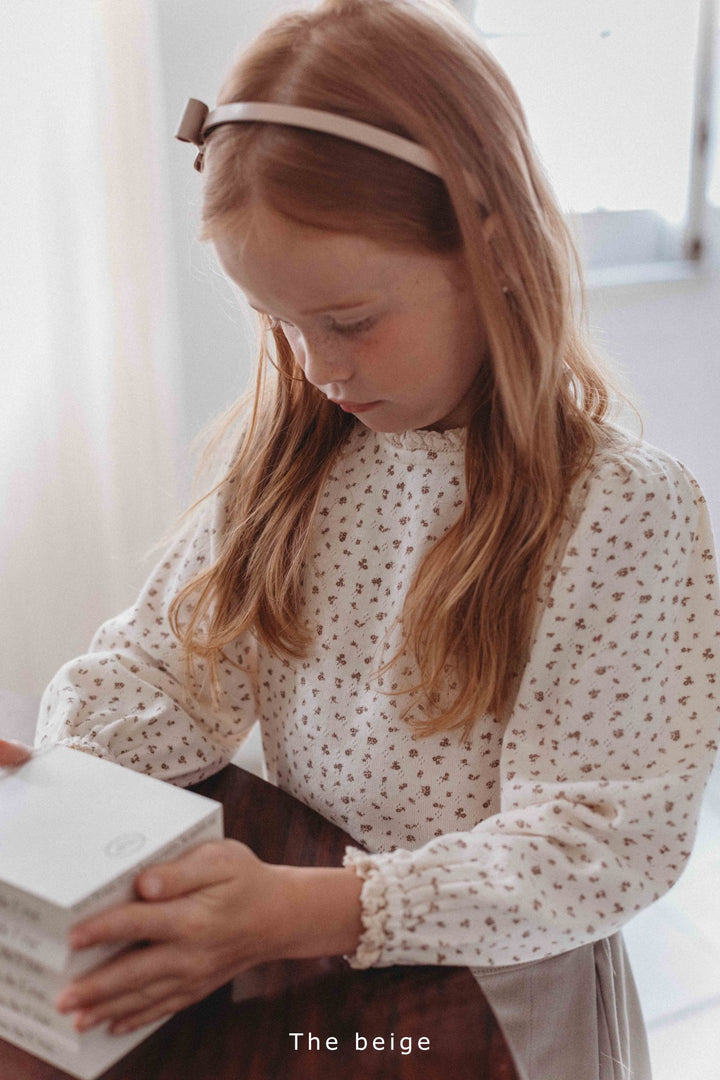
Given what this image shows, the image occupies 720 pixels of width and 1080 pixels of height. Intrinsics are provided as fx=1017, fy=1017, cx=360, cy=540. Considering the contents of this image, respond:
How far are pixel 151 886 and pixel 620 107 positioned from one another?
2.06 metres

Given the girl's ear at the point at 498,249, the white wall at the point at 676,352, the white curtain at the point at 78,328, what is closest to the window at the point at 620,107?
the white wall at the point at 676,352

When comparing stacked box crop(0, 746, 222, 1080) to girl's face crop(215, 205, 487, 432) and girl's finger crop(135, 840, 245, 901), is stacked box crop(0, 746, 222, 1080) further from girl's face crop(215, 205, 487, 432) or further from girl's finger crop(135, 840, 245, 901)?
girl's face crop(215, 205, 487, 432)

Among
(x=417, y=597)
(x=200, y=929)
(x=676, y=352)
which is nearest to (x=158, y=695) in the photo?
(x=417, y=597)

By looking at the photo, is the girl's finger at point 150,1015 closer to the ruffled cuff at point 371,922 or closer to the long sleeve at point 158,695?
the ruffled cuff at point 371,922

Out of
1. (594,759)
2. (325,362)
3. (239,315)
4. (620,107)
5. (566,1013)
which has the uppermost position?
(620,107)

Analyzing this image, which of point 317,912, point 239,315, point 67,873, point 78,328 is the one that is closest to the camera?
point 67,873

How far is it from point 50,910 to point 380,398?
17.0 inches

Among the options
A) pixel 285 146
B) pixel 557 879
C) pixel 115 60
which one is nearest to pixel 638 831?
pixel 557 879

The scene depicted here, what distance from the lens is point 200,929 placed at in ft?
1.89

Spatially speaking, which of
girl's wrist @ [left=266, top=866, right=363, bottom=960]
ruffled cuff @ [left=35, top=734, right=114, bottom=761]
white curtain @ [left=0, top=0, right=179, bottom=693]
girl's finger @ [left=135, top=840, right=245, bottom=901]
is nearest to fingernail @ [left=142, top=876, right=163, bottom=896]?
girl's finger @ [left=135, top=840, right=245, bottom=901]

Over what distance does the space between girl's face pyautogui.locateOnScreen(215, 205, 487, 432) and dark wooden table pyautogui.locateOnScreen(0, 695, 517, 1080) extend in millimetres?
409

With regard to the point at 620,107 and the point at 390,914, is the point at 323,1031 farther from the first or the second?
the point at 620,107

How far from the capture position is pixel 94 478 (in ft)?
5.27

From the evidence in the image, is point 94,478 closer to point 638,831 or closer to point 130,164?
point 130,164
